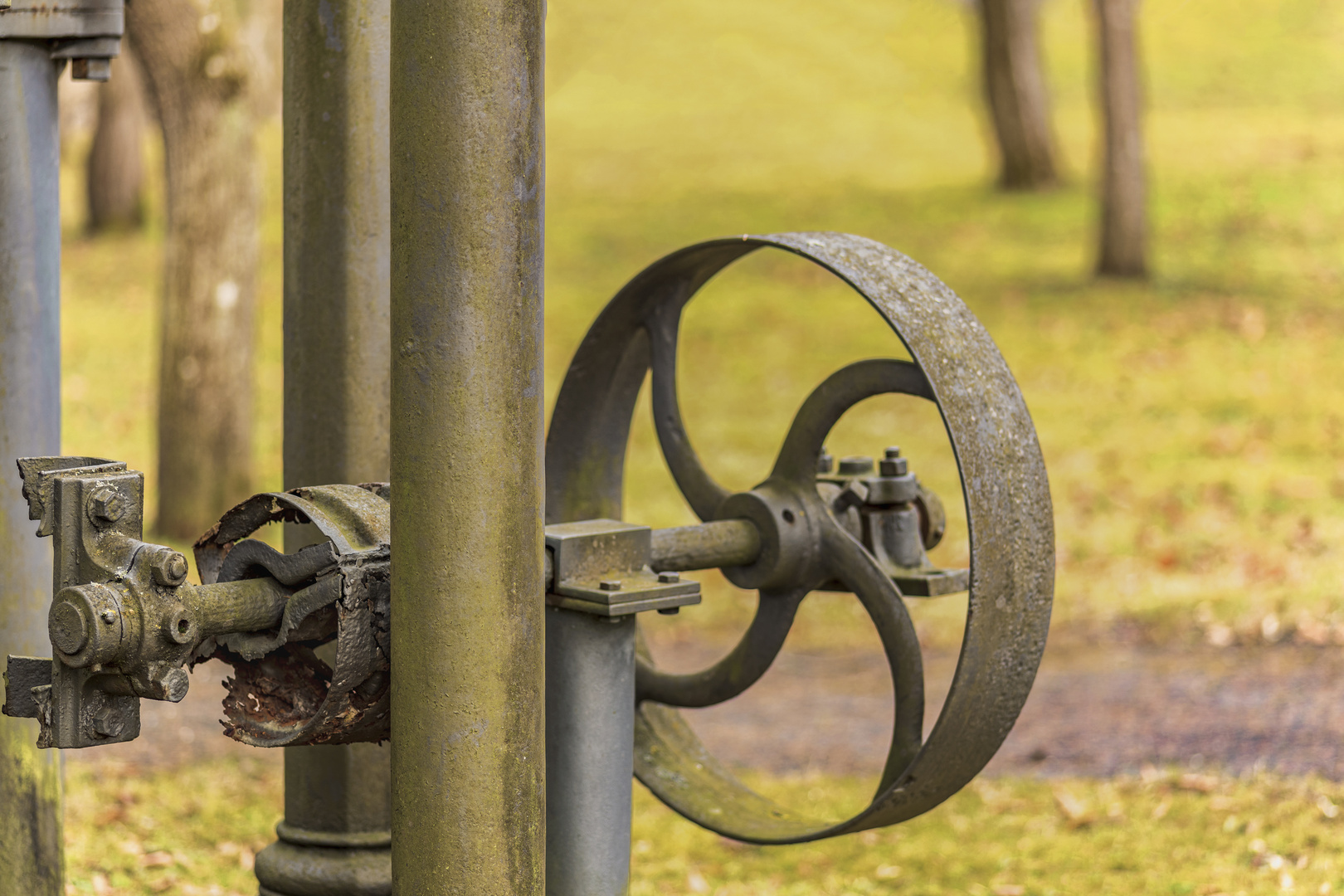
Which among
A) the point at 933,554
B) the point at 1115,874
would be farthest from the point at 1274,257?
the point at 1115,874

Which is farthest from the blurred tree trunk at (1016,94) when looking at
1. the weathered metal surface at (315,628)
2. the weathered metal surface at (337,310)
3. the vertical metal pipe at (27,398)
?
the weathered metal surface at (315,628)

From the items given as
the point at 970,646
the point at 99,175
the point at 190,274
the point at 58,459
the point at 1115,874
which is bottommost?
the point at 1115,874

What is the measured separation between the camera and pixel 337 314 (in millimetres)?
3359

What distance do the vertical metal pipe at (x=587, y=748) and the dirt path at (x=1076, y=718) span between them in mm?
2751

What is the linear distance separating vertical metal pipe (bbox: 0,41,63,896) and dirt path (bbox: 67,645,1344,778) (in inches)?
93.8

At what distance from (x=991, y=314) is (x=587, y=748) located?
1023cm

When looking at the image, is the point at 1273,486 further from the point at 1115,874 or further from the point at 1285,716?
the point at 1115,874

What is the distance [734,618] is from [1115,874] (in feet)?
12.0

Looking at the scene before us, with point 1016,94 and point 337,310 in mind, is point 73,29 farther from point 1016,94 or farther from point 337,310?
point 1016,94

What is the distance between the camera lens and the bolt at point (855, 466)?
3385 mm

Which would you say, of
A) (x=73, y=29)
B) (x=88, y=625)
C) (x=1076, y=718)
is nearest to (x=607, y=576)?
(x=88, y=625)

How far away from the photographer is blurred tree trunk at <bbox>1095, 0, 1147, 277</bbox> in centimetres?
1266

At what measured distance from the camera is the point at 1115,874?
4301 millimetres

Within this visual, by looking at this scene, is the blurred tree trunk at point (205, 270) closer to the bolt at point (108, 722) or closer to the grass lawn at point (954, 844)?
the grass lawn at point (954, 844)
